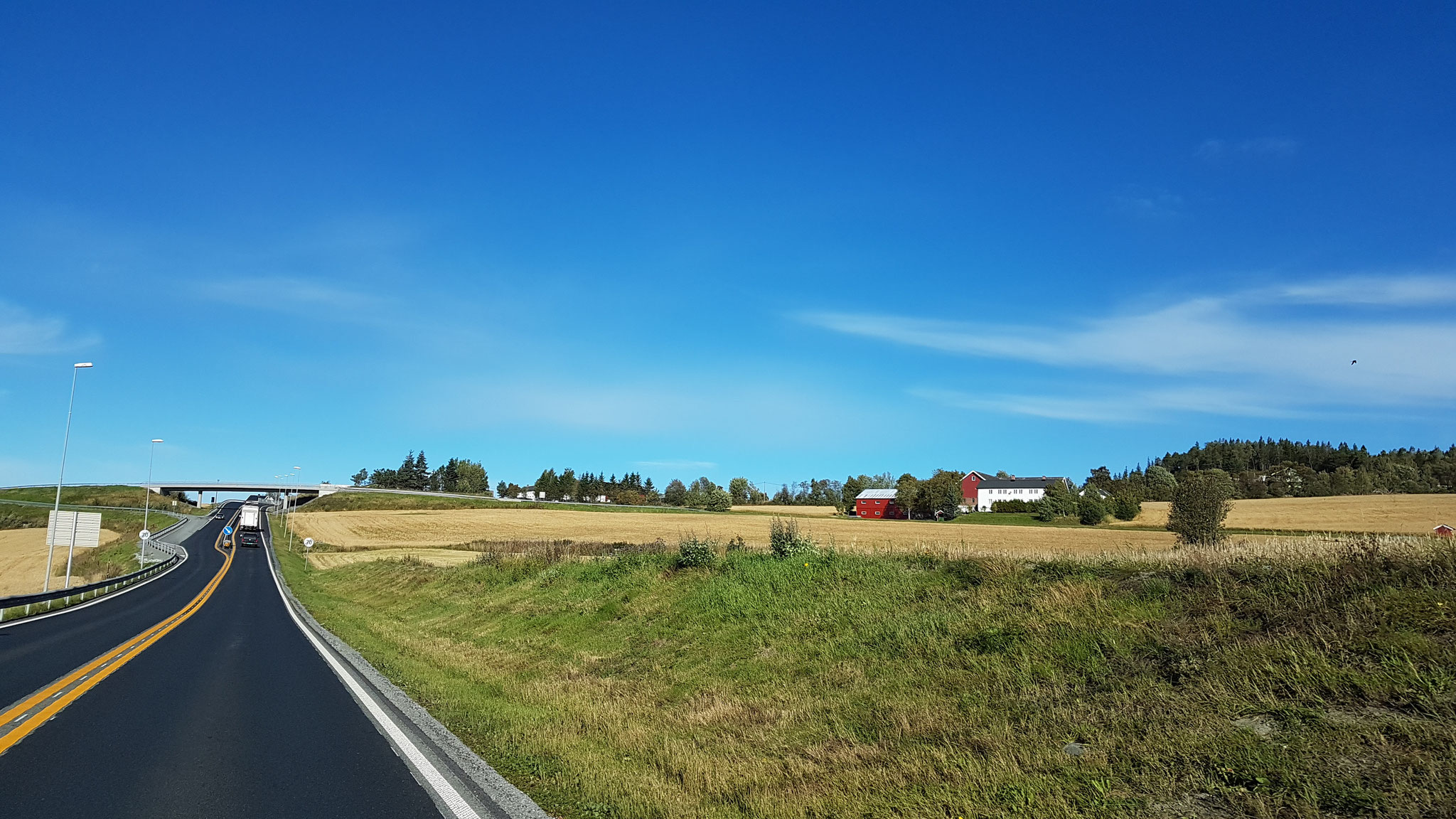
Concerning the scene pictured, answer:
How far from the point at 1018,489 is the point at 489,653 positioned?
484ft

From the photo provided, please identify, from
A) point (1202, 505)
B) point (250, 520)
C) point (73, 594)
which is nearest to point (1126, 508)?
→ point (1202, 505)

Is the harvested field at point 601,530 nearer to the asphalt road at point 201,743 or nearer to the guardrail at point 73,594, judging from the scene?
the guardrail at point 73,594

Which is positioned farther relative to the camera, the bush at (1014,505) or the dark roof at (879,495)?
the dark roof at (879,495)

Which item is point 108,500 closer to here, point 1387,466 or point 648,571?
point 648,571

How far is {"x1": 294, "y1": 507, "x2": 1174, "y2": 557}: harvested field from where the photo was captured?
6216 centimetres

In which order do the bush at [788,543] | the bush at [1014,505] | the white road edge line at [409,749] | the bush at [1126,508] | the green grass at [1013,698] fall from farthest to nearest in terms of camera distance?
the bush at [1014,505], the bush at [1126,508], the bush at [788,543], the white road edge line at [409,749], the green grass at [1013,698]

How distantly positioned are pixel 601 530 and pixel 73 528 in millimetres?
48585

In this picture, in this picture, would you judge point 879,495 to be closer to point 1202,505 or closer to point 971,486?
point 971,486

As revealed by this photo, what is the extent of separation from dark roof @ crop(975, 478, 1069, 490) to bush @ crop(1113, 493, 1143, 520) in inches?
2094

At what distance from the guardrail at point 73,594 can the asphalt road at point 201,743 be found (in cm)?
935

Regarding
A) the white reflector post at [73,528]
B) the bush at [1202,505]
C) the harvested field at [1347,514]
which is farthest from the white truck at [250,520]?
the harvested field at [1347,514]

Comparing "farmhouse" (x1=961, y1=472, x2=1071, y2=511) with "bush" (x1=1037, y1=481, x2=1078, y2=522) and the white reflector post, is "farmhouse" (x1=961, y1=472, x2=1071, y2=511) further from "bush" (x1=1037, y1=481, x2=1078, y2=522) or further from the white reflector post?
the white reflector post

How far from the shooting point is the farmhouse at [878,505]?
132125 millimetres

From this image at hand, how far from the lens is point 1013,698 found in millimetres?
8023
